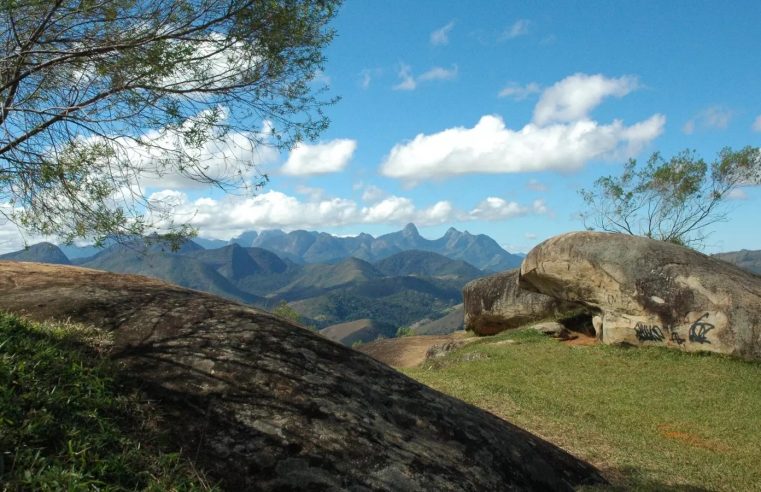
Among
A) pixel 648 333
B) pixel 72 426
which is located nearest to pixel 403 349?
pixel 648 333

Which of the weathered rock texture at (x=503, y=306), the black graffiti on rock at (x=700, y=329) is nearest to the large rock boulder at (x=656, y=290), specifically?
the black graffiti on rock at (x=700, y=329)

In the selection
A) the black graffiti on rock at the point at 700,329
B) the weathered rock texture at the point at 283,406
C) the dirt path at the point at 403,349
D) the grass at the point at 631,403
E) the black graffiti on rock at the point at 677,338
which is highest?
the weathered rock texture at the point at 283,406

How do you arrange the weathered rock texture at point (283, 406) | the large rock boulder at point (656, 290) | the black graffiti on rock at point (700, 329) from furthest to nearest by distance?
1. the black graffiti on rock at point (700, 329)
2. the large rock boulder at point (656, 290)
3. the weathered rock texture at point (283, 406)

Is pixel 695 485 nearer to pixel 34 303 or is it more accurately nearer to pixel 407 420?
pixel 407 420

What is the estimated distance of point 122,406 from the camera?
5.62m

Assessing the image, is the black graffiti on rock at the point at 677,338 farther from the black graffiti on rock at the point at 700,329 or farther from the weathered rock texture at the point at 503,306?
the weathered rock texture at the point at 503,306

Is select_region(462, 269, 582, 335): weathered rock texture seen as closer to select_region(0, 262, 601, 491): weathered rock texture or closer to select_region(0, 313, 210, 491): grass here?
select_region(0, 262, 601, 491): weathered rock texture

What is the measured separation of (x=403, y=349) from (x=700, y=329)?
1937 centimetres

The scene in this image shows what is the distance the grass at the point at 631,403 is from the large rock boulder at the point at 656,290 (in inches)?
33.7

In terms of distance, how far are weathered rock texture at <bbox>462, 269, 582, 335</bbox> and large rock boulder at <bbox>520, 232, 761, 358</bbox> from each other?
573 centimetres

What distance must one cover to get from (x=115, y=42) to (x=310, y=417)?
9569mm

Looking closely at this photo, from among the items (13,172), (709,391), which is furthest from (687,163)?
(13,172)

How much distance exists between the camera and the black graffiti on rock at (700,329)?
22.8m

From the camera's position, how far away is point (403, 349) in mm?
37094
